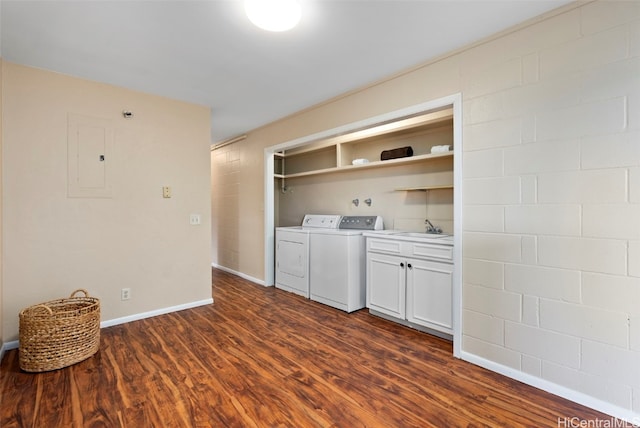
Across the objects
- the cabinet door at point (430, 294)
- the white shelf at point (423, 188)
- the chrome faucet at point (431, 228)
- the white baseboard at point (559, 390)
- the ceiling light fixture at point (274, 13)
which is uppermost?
the ceiling light fixture at point (274, 13)

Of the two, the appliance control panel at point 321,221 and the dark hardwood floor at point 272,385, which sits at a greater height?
the appliance control panel at point 321,221

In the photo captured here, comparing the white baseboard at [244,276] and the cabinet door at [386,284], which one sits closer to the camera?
the cabinet door at [386,284]

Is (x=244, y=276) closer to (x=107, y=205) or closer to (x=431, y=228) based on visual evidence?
(x=107, y=205)

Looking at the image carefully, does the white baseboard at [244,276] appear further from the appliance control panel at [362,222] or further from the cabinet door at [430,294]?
the cabinet door at [430,294]

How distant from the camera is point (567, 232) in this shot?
1.88m

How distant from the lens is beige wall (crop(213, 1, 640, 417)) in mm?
1695

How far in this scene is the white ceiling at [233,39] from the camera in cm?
190

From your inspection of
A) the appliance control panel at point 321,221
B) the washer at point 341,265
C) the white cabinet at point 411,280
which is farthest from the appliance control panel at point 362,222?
the white cabinet at point 411,280

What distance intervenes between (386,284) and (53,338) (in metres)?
2.77

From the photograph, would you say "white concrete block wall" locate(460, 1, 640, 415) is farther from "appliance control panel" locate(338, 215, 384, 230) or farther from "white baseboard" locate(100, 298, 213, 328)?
"white baseboard" locate(100, 298, 213, 328)

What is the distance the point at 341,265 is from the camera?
349 cm

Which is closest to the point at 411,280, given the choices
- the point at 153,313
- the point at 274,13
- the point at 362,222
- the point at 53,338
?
the point at 362,222

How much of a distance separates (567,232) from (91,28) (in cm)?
340

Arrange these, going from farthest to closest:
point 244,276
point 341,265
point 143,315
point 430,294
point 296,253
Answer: point 244,276 → point 296,253 → point 341,265 → point 143,315 → point 430,294
